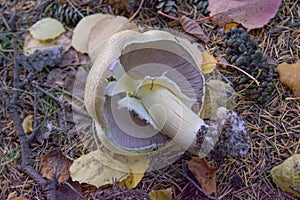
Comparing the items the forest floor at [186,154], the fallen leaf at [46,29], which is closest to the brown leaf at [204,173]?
the forest floor at [186,154]

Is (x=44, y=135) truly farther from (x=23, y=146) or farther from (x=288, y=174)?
(x=288, y=174)

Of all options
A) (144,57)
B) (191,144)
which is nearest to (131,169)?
(191,144)

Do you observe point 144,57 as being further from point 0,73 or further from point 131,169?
point 0,73

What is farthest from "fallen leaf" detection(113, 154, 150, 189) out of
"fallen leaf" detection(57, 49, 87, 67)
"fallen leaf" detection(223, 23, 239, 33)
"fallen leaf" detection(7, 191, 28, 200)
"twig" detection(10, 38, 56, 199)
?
"fallen leaf" detection(223, 23, 239, 33)

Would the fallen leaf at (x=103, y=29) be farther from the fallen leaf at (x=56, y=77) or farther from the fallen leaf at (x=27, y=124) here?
the fallen leaf at (x=27, y=124)

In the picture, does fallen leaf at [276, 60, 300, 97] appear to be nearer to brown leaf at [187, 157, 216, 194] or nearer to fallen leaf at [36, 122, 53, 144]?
brown leaf at [187, 157, 216, 194]
